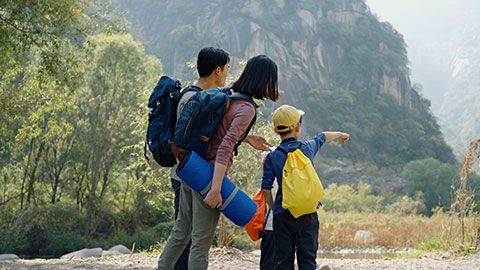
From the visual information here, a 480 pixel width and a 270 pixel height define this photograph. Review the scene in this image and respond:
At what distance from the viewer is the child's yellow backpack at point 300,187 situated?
3113mm

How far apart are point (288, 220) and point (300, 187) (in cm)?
24

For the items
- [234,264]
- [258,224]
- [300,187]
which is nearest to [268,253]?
[258,224]

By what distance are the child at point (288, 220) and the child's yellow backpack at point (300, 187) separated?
69 millimetres

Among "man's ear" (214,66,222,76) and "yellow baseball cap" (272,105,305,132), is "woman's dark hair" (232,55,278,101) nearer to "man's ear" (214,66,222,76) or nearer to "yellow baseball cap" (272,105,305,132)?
"man's ear" (214,66,222,76)

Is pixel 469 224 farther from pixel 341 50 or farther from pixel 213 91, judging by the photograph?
pixel 341 50

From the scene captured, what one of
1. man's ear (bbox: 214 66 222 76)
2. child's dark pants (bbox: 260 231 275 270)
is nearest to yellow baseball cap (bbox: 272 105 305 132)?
man's ear (bbox: 214 66 222 76)

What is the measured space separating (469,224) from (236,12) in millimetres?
64565

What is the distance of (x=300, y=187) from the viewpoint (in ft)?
10.3

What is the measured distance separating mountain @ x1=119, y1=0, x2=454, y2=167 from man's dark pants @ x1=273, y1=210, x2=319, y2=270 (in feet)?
183

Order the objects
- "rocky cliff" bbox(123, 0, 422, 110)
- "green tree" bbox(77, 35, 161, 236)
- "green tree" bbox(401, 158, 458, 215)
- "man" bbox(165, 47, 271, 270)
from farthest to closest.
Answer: "rocky cliff" bbox(123, 0, 422, 110), "green tree" bbox(401, 158, 458, 215), "green tree" bbox(77, 35, 161, 236), "man" bbox(165, 47, 271, 270)

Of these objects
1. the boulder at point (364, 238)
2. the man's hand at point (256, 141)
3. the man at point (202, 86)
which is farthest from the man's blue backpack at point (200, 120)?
the boulder at point (364, 238)

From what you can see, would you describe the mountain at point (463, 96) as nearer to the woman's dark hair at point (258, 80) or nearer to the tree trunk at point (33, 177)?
the tree trunk at point (33, 177)

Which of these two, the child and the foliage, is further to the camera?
the foliage

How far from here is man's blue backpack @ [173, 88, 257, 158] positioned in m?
2.73
